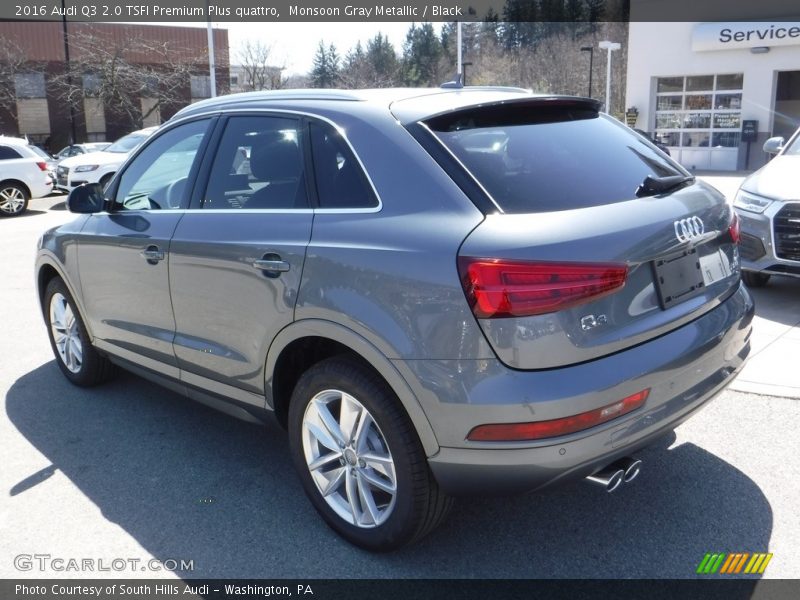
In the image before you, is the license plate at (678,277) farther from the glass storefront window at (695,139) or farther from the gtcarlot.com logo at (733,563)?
the glass storefront window at (695,139)

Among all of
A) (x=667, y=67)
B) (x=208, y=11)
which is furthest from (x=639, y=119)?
(x=208, y=11)

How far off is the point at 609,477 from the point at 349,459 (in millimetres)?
1041

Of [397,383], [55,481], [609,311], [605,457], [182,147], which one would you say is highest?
[182,147]

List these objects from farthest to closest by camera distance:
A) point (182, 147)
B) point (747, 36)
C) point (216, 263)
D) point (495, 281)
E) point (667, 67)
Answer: point (667, 67) → point (747, 36) → point (182, 147) → point (216, 263) → point (495, 281)

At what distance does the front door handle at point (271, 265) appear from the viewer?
3.14 m

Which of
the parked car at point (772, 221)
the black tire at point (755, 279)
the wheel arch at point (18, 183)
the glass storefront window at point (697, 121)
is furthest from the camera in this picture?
the glass storefront window at point (697, 121)

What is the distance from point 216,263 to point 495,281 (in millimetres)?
1545

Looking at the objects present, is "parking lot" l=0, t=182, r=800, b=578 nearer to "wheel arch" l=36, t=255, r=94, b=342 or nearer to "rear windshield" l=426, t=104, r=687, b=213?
"wheel arch" l=36, t=255, r=94, b=342

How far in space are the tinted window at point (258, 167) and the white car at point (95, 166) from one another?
49.6 feet

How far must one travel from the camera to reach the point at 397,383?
272 centimetres

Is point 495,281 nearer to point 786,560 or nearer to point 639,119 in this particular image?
point 786,560

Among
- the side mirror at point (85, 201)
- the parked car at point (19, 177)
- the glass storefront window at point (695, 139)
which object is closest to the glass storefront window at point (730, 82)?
the glass storefront window at point (695, 139)

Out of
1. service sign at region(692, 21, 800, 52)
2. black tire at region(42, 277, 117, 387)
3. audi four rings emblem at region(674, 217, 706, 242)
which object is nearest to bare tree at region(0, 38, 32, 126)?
service sign at region(692, 21, 800, 52)

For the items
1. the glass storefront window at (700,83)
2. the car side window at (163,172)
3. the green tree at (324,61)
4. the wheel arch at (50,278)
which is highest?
the green tree at (324,61)
